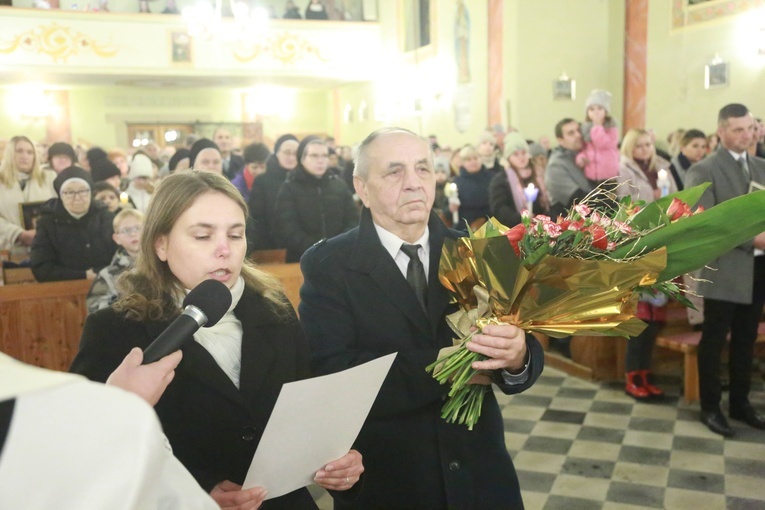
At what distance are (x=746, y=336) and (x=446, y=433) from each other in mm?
2938

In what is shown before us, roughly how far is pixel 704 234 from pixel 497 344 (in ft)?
1.67

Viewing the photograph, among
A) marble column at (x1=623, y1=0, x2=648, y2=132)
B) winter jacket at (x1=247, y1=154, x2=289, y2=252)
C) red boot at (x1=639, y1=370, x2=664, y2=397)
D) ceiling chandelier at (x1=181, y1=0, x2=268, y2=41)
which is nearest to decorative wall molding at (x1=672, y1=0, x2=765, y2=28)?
marble column at (x1=623, y1=0, x2=648, y2=132)

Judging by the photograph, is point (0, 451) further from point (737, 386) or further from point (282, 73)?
point (282, 73)

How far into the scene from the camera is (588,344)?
16.9 ft

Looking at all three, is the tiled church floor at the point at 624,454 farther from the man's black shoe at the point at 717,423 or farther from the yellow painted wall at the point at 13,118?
the yellow painted wall at the point at 13,118

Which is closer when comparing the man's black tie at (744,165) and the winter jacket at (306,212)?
the man's black tie at (744,165)

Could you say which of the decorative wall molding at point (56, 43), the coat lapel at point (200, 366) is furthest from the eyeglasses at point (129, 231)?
the decorative wall molding at point (56, 43)

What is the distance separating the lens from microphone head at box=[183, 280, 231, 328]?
1108 millimetres

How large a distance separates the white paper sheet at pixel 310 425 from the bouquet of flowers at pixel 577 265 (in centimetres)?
26

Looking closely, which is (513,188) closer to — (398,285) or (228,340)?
(398,285)

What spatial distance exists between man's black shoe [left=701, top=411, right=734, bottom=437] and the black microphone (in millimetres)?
3663

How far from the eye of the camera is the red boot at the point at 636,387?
468cm

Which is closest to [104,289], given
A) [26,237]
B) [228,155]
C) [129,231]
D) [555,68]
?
[129,231]

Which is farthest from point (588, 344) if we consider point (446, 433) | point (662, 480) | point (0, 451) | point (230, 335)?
point (0, 451)
